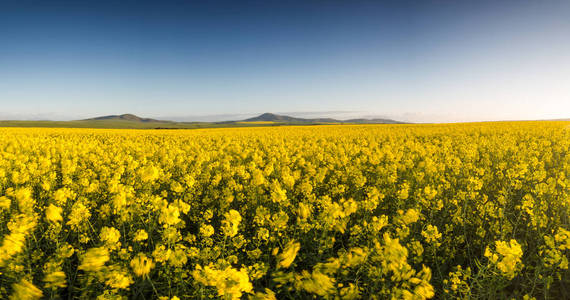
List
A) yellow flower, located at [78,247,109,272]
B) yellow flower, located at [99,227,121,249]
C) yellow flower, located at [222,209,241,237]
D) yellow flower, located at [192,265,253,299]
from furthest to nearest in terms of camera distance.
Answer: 1. yellow flower, located at [222,209,241,237]
2. yellow flower, located at [99,227,121,249]
3. yellow flower, located at [78,247,109,272]
4. yellow flower, located at [192,265,253,299]

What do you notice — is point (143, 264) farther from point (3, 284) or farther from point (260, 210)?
point (3, 284)

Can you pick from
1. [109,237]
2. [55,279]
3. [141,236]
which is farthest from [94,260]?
[141,236]

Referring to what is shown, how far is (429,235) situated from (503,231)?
52.6 inches

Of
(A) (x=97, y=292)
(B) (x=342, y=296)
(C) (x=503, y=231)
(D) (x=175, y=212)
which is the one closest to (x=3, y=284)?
(A) (x=97, y=292)

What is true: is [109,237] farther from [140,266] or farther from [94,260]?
[140,266]

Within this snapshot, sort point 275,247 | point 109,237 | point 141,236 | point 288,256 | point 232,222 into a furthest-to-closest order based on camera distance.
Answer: point 275,247, point 141,236, point 232,222, point 109,237, point 288,256

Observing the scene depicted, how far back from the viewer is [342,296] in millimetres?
1951

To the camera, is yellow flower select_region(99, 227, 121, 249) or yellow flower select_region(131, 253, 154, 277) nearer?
yellow flower select_region(131, 253, 154, 277)

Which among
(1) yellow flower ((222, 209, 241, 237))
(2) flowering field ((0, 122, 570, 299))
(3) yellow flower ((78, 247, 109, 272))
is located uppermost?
(1) yellow flower ((222, 209, 241, 237))

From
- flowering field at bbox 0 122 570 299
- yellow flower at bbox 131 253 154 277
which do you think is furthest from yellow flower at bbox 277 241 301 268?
yellow flower at bbox 131 253 154 277

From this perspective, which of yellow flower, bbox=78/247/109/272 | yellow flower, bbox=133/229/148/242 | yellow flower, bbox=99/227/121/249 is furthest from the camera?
yellow flower, bbox=133/229/148/242

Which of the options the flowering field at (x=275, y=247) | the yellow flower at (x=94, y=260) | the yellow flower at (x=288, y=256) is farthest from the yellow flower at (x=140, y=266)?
the yellow flower at (x=288, y=256)

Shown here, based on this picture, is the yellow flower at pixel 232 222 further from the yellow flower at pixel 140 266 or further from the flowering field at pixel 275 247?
the yellow flower at pixel 140 266

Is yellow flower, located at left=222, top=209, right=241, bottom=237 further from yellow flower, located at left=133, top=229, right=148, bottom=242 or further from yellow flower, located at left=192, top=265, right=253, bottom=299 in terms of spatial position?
yellow flower, located at left=133, top=229, right=148, bottom=242
